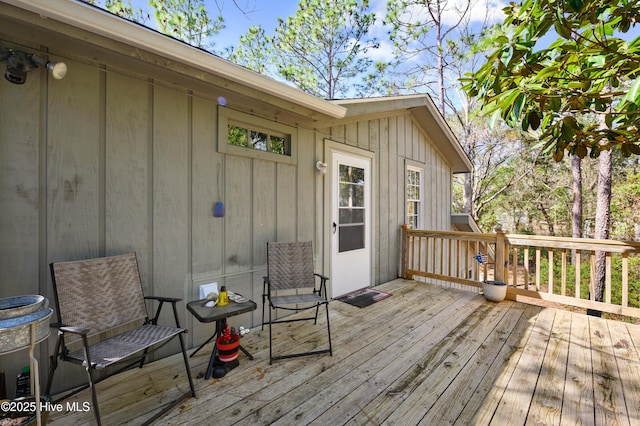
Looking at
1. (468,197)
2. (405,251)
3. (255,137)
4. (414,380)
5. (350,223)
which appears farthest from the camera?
(468,197)

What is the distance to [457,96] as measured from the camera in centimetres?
1219

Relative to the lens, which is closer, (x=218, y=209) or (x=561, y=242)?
(x=218, y=209)

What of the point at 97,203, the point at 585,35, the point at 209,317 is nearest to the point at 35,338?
A: the point at 209,317

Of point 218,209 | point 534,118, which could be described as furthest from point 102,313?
point 534,118

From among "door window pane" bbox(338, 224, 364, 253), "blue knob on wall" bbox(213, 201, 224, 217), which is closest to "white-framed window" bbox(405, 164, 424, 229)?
"door window pane" bbox(338, 224, 364, 253)

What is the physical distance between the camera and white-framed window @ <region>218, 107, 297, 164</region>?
2758mm

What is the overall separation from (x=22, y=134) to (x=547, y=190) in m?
17.9

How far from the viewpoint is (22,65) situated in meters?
1.73

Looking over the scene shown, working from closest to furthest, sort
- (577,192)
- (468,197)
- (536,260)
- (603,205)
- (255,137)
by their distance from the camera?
1. (255,137)
2. (536,260)
3. (603,205)
4. (577,192)
5. (468,197)

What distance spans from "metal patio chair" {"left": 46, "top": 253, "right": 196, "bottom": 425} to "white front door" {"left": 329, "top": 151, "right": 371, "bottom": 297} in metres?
2.38

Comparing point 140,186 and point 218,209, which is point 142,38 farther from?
point 218,209

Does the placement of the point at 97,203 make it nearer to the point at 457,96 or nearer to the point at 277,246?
the point at 277,246

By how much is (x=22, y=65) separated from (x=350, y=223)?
3.59 metres

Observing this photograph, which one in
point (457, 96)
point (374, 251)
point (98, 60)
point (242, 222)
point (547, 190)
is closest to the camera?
point (98, 60)
